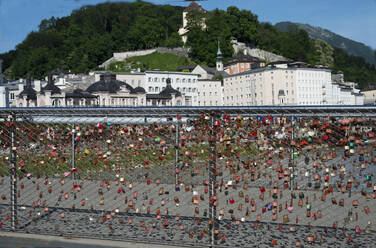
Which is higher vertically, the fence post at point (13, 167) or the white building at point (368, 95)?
the white building at point (368, 95)

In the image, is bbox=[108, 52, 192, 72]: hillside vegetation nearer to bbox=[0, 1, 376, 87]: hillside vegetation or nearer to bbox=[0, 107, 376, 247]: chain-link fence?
bbox=[0, 1, 376, 87]: hillside vegetation

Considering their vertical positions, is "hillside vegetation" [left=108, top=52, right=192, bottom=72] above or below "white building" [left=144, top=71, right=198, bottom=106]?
above

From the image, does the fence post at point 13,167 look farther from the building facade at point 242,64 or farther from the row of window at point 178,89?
the building facade at point 242,64

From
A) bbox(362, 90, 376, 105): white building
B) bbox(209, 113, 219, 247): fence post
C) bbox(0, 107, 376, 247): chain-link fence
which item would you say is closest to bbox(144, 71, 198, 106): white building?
bbox(362, 90, 376, 105): white building

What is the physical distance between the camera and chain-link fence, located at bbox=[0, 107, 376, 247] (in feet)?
21.2

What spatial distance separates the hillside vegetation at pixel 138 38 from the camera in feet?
444

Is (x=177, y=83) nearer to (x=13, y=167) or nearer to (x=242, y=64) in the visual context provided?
(x=242, y=64)

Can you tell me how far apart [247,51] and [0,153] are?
13805 centimetres

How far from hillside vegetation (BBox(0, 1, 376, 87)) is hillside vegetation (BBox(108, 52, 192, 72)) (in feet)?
7.85

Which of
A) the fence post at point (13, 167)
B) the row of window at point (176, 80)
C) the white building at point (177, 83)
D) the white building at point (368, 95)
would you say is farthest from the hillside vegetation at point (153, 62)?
the fence post at point (13, 167)

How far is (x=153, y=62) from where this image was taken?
408ft

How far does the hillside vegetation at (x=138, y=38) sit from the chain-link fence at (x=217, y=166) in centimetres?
11588

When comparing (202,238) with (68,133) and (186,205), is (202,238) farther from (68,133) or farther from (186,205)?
(68,133)

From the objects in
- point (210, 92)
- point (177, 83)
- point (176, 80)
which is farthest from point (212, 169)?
point (210, 92)
